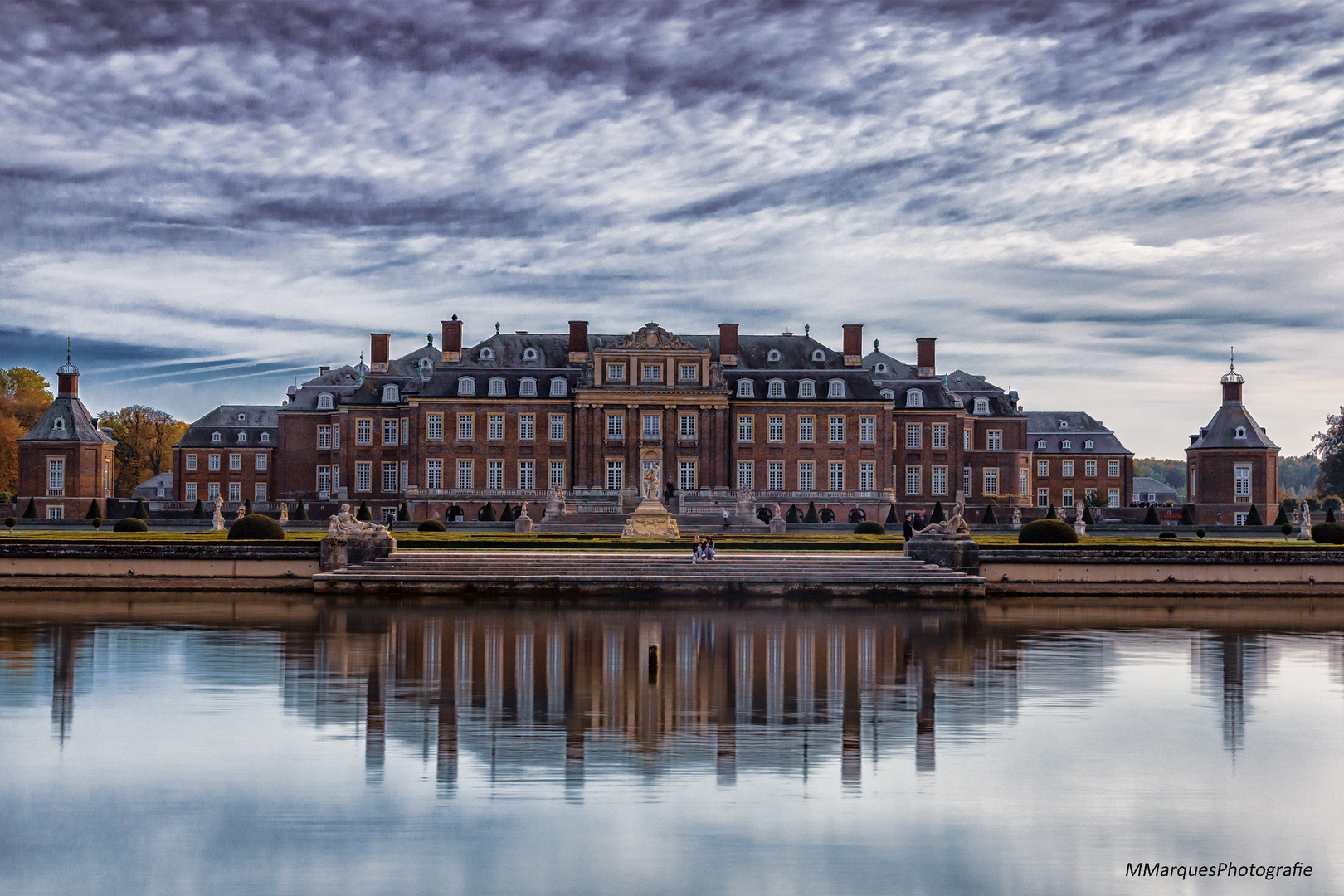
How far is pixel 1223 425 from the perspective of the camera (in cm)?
7238

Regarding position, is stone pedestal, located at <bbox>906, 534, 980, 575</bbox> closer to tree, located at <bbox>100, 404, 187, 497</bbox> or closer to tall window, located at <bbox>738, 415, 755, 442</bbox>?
tall window, located at <bbox>738, 415, 755, 442</bbox>

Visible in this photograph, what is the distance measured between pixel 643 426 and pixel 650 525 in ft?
77.5

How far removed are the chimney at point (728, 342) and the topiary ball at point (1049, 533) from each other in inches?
1358

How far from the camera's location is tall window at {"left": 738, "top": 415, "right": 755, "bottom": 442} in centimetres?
6500

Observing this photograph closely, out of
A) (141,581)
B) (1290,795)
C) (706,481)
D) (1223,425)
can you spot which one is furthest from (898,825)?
(1223,425)

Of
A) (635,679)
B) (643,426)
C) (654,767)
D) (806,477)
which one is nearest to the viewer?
(654,767)

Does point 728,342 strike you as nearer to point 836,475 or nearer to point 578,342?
point 578,342

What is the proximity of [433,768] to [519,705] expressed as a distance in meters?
2.81

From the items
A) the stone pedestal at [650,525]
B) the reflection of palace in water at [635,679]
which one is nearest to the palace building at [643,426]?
the stone pedestal at [650,525]

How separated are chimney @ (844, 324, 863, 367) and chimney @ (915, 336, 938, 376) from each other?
18.6 feet

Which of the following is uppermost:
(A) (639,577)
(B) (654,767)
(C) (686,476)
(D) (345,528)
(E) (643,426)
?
(E) (643,426)

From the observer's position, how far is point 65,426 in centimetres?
6844

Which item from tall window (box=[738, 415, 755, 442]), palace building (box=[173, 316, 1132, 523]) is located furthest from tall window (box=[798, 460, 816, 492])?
tall window (box=[738, 415, 755, 442])

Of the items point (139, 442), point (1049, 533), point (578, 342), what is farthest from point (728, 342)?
point (139, 442)
